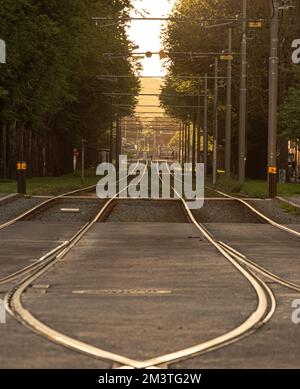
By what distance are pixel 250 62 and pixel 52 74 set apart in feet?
70.5

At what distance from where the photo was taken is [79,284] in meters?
12.1

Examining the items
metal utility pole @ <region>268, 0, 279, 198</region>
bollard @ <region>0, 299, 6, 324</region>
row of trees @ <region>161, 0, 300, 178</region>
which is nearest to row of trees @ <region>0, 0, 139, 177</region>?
row of trees @ <region>161, 0, 300, 178</region>

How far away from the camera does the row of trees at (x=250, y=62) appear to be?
64.6 m

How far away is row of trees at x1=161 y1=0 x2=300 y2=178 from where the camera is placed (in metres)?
64.6

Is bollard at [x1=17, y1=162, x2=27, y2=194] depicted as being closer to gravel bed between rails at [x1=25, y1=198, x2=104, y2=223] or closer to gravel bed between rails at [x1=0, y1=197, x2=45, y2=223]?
gravel bed between rails at [x1=0, y1=197, x2=45, y2=223]

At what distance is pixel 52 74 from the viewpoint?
171 ft

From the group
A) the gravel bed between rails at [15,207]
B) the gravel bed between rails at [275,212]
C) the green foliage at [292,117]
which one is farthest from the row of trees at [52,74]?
the green foliage at [292,117]

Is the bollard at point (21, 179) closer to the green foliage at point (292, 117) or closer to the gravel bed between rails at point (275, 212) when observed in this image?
the gravel bed between rails at point (275, 212)

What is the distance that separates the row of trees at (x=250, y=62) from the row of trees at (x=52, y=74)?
5121 mm

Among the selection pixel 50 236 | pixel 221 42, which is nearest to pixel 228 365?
pixel 50 236

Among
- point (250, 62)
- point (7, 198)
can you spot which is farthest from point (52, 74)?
point (250, 62)

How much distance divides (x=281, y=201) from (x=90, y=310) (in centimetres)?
2580

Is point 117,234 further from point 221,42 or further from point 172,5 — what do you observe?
point 172,5

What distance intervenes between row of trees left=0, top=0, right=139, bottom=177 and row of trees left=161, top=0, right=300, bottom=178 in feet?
16.8
